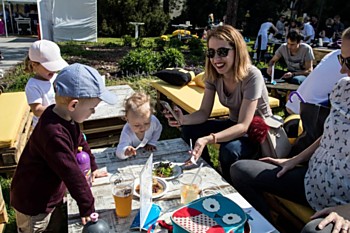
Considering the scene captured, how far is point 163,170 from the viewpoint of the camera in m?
2.29

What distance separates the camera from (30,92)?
9.74ft

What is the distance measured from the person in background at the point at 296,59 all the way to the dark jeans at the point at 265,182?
356 centimetres

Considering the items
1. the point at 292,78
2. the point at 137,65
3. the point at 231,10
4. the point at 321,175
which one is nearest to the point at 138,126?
the point at 321,175

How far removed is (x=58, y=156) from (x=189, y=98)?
9.19 feet

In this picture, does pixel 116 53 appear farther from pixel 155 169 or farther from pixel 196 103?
pixel 155 169

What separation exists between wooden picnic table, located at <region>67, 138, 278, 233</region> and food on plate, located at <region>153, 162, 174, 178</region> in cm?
7

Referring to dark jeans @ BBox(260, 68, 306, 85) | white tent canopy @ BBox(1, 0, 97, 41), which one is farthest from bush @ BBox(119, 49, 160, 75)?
white tent canopy @ BBox(1, 0, 97, 41)

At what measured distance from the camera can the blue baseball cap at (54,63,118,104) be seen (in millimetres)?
1839

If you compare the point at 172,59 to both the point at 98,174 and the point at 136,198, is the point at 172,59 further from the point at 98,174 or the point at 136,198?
the point at 136,198

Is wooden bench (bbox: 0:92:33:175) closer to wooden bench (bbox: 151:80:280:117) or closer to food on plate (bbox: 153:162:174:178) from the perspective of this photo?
food on plate (bbox: 153:162:174:178)

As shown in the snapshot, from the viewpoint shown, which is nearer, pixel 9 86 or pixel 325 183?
pixel 325 183

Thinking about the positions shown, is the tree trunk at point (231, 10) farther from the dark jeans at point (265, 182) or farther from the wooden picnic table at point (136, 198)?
the dark jeans at point (265, 182)

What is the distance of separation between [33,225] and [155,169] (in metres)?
0.87

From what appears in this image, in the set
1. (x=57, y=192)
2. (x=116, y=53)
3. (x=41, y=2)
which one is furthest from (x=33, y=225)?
(x=41, y=2)
